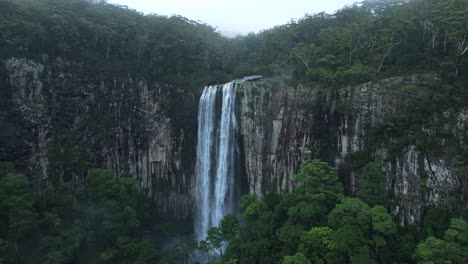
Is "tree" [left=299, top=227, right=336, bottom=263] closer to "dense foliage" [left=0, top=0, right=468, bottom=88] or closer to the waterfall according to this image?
the waterfall

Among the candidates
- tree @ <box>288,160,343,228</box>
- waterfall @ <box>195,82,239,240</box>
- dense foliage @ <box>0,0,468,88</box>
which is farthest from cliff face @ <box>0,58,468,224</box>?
tree @ <box>288,160,343,228</box>

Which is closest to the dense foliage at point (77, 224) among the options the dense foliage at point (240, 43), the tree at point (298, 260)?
the tree at point (298, 260)

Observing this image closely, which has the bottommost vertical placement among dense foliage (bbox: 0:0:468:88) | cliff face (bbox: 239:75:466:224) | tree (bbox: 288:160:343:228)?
tree (bbox: 288:160:343:228)

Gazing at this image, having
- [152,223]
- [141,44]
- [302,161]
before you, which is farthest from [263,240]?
[141,44]

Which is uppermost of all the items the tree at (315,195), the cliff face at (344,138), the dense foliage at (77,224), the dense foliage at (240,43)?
the dense foliage at (240,43)

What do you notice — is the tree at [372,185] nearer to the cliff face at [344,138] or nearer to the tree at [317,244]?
the cliff face at [344,138]
